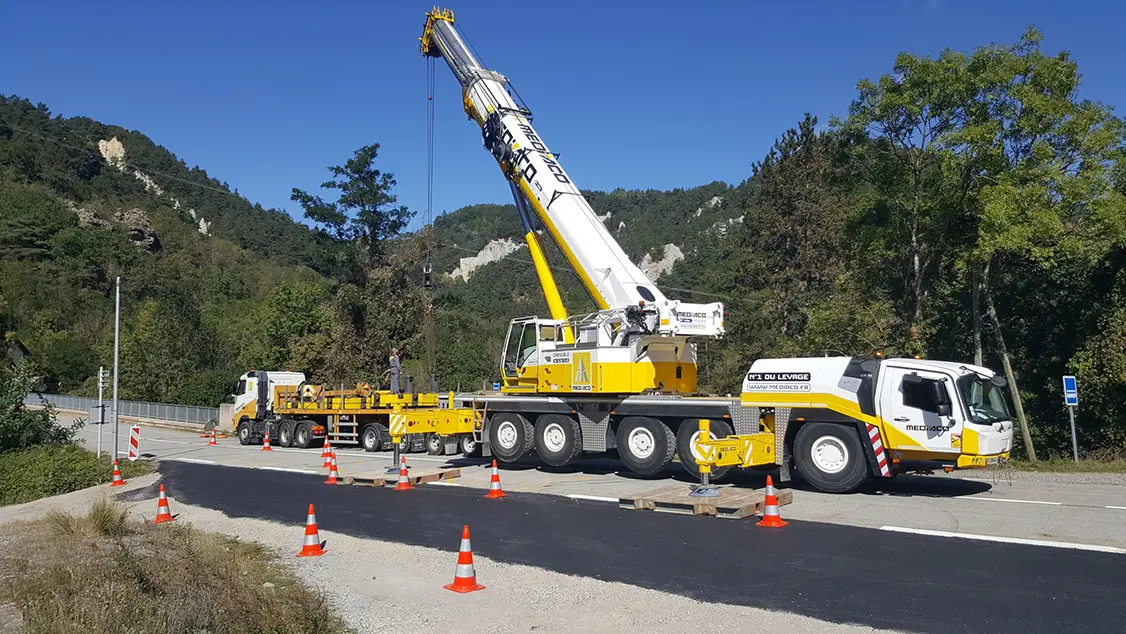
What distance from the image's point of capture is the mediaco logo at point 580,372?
17812 mm

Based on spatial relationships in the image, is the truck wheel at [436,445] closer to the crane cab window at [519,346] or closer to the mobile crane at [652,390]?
the mobile crane at [652,390]

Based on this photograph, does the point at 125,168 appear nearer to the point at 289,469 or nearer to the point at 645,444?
the point at 289,469

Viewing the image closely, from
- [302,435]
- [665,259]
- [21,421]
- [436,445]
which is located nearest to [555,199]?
[436,445]

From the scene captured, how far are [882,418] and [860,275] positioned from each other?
1254 cm

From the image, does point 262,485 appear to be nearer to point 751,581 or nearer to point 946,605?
point 751,581

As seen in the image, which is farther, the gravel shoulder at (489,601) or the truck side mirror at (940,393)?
the truck side mirror at (940,393)

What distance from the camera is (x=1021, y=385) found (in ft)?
78.6

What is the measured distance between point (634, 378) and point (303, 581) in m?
9.62

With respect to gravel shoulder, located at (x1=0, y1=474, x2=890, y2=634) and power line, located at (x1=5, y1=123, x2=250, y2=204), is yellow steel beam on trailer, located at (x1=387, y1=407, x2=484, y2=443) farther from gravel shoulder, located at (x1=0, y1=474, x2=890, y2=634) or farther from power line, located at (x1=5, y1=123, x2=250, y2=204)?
power line, located at (x1=5, y1=123, x2=250, y2=204)

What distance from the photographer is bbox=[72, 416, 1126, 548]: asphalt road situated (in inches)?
442

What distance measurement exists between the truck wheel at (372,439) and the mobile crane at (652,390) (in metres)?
6.25

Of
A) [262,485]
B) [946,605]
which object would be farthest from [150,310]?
[946,605]

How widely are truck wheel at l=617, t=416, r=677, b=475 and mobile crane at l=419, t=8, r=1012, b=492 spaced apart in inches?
1.0

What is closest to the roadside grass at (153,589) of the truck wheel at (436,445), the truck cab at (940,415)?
the truck cab at (940,415)
